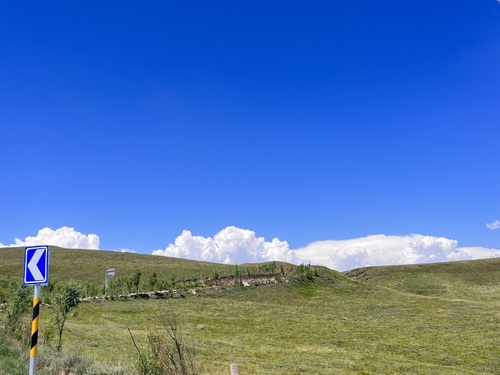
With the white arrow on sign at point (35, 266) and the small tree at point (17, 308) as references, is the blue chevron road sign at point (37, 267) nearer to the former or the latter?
the white arrow on sign at point (35, 266)

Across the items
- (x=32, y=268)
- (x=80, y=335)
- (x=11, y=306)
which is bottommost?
(x=80, y=335)

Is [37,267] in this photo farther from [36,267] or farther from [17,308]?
[17,308]

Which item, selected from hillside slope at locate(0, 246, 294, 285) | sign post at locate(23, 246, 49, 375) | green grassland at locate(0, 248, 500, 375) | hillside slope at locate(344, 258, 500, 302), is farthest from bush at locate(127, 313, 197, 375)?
hillside slope at locate(344, 258, 500, 302)

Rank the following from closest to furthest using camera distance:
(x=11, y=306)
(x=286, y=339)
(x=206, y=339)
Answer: (x=11, y=306) → (x=206, y=339) → (x=286, y=339)

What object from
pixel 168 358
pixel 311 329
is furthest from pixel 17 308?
pixel 311 329

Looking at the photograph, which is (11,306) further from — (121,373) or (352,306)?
(352,306)

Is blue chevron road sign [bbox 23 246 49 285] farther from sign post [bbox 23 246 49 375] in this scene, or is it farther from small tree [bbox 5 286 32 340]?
small tree [bbox 5 286 32 340]

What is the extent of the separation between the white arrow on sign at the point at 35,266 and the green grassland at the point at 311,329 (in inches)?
371

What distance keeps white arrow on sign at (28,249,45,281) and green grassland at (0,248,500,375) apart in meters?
9.42

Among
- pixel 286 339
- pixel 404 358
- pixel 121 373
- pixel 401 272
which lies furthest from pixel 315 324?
pixel 401 272

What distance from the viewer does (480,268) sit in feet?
365

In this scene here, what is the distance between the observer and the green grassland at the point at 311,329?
26.0m

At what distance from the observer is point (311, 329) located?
130 feet

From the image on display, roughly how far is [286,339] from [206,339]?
6.84 meters
